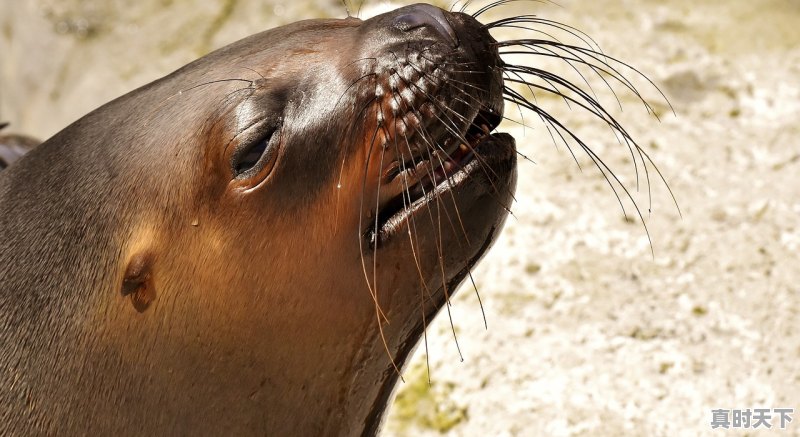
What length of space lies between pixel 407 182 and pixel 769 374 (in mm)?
1871

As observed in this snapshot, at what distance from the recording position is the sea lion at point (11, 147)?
14.2 ft

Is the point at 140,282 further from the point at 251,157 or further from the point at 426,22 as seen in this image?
the point at 426,22

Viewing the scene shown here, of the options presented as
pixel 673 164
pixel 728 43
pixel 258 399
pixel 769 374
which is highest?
pixel 728 43

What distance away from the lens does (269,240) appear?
2682 mm

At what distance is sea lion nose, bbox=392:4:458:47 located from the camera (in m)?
2.71

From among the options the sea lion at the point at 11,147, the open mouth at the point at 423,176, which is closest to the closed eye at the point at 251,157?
the open mouth at the point at 423,176

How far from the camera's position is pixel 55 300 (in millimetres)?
2824

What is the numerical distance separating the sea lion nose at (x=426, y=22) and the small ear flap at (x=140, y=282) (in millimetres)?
889

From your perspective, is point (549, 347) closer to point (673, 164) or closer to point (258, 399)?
point (673, 164)

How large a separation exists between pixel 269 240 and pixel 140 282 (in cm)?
36

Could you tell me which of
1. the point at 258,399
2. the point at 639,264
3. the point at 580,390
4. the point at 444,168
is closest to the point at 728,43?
the point at 639,264

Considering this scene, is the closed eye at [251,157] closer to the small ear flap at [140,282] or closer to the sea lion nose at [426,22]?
the small ear flap at [140,282]

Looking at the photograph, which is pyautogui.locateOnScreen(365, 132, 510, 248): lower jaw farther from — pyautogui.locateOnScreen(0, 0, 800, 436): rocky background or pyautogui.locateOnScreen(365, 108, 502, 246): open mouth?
pyautogui.locateOnScreen(0, 0, 800, 436): rocky background

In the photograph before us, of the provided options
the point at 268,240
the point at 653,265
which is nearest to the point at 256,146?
the point at 268,240
